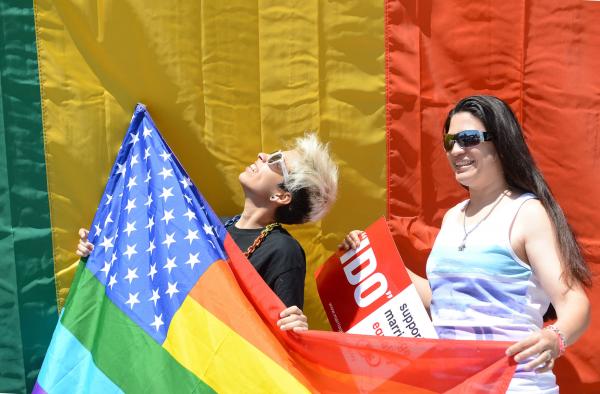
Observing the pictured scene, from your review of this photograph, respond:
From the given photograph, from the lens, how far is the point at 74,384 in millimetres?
2936

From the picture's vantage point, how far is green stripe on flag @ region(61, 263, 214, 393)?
9.20 ft

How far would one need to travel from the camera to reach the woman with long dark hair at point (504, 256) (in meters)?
2.47

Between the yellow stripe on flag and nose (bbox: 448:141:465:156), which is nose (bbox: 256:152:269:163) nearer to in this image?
the yellow stripe on flag

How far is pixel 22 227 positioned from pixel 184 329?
986 millimetres

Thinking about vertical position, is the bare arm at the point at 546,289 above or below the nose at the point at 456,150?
below

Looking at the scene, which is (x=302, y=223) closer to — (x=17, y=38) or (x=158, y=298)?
(x=158, y=298)

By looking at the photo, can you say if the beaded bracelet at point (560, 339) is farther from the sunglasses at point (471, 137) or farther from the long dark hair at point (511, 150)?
the sunglasses at point (471, 137)

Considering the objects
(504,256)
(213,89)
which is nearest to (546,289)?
(504,256)

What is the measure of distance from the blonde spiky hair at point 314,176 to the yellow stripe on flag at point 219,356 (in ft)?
2.18

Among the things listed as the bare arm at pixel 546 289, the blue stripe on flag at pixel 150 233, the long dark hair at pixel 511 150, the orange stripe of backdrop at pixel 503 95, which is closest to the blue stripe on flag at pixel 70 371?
the blue stripe on flag at pixel 150 233

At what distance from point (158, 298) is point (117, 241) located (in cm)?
32

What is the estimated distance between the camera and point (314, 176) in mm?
3219

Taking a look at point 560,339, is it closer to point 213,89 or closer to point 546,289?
point 546,289

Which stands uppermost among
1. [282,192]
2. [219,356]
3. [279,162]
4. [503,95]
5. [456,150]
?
[503,95]
